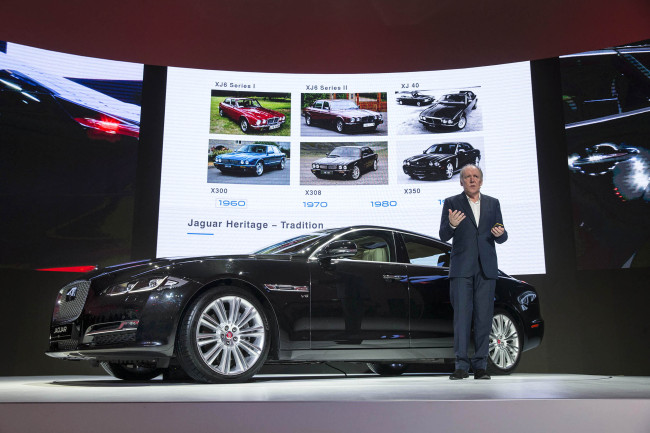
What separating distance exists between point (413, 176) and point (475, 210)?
233 cm

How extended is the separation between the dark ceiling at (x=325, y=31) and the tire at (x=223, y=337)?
13.3ft

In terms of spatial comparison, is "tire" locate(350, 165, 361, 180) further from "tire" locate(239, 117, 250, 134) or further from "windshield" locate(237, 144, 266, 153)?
"tire" locate(239, 117, 250, 134)

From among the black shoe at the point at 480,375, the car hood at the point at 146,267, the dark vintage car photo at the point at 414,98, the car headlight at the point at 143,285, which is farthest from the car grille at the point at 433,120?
the car headlight at the point at 143,285

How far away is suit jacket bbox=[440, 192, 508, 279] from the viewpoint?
4645mm

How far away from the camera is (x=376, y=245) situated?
536cm

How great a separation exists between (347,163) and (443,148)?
1141 mm

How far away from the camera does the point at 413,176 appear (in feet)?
23.3

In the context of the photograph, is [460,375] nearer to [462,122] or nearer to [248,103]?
[462,122]

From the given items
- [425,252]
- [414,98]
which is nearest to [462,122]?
[414,98]

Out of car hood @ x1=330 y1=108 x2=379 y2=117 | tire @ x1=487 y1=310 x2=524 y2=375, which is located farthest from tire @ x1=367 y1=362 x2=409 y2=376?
car hood @ x1=330 y1=108 x2=379 y2=117

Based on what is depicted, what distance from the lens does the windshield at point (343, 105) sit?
7.35 meters

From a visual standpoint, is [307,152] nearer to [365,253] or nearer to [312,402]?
[365,253]

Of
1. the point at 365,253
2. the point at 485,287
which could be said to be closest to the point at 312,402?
the point at 485,287

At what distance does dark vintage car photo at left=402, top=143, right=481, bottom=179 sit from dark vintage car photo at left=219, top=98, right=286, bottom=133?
1.62 meters
